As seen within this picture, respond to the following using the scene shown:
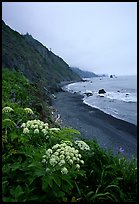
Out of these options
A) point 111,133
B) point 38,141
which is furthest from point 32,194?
point 111,133

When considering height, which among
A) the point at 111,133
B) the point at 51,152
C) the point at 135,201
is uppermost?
the point at 51,152

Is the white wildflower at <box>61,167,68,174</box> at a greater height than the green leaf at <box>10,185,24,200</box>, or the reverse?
the white wildflower at <box>61,167,68,174</box>

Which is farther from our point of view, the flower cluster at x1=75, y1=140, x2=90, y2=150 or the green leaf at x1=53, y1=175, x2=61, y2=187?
the flower cluster at x1=75, y1=140, x2=90, y2=150

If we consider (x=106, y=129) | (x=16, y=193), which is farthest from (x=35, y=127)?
(x=106, y=129)

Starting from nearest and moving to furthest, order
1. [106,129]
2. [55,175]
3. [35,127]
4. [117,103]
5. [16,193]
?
[16,193]
[55,175]
[35,127]
[106,129]
[117,103]

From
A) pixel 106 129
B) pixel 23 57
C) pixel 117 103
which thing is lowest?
pixel 106 129

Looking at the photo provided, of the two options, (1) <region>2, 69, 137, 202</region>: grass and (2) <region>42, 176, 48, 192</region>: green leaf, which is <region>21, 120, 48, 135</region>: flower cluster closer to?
(1) <region>2, 69, 137, 202</region>: grass

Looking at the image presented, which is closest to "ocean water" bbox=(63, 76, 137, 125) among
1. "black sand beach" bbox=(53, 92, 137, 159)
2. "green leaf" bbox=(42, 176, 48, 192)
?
"black sand beach" bbox=(53, 92, 137, 159)

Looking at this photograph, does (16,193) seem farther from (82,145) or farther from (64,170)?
(82,145)

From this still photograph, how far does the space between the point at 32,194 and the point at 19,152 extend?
0.83 meters

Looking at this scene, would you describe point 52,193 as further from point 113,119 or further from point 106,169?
point 113,119

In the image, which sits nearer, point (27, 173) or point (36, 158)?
point (27, 173)

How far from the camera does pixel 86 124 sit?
92.8 feet

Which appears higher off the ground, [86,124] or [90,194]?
[90,194]
